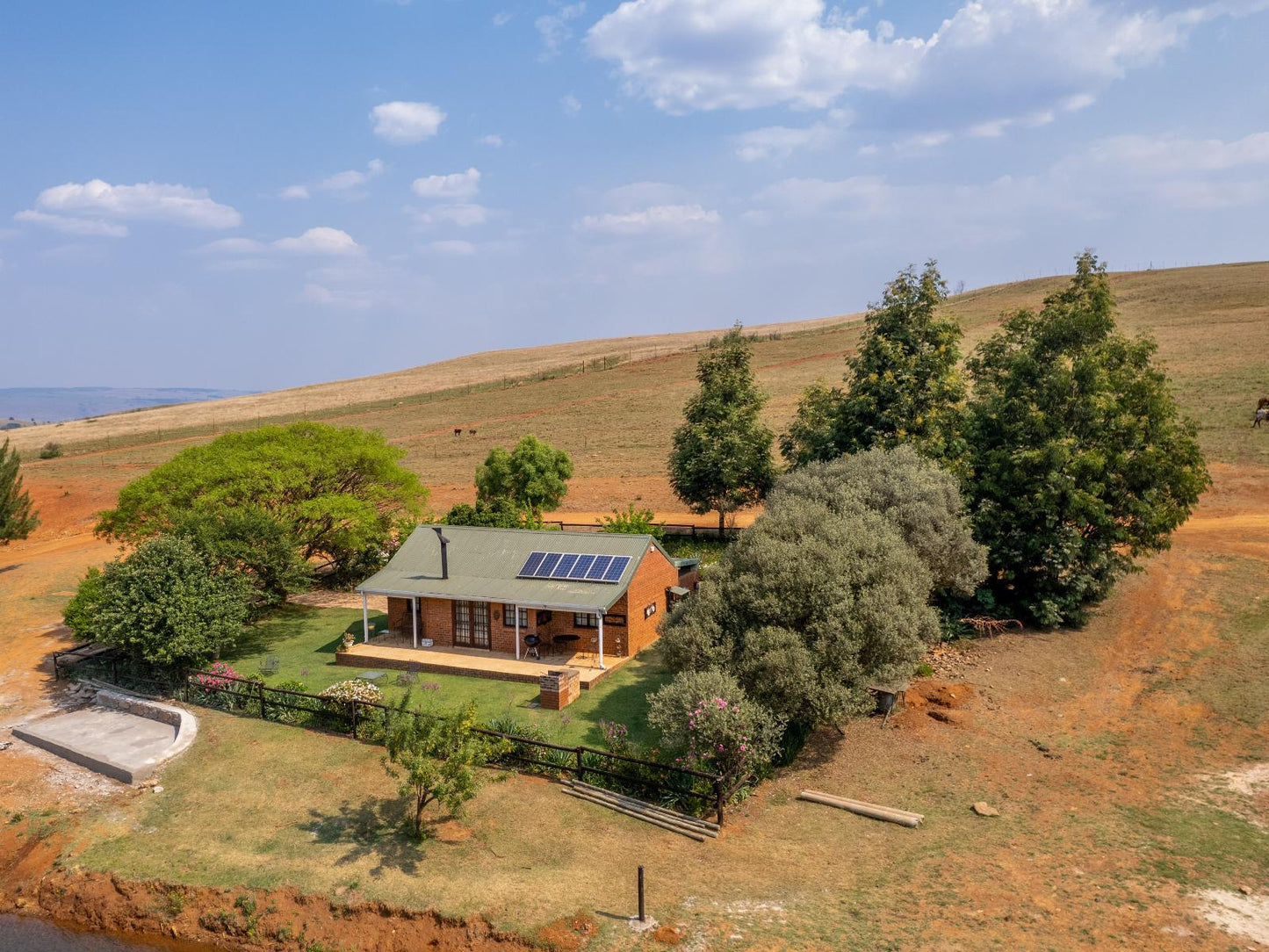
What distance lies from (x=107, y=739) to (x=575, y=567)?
13942mm

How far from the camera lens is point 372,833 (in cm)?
1666

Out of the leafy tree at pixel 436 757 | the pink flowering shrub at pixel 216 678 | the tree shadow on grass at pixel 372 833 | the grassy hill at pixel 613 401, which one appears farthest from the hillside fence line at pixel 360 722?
the grassy hill at pixel 613 401

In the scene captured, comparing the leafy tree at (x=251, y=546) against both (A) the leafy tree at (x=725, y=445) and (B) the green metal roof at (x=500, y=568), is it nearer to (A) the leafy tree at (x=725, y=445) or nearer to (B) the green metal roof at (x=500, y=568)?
(B) the green metal roof at (x=500, y=568)

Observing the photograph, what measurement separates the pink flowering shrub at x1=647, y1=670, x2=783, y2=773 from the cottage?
22.1 ft

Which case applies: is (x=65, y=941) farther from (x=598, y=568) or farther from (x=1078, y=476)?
(x=1078, y=476)

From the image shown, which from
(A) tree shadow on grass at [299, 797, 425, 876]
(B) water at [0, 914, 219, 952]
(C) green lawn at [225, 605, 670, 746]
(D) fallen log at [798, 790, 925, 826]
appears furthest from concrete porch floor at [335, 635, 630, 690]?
(B) water at [0, 914, 219, 952]

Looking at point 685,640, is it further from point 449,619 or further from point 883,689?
point 449,619

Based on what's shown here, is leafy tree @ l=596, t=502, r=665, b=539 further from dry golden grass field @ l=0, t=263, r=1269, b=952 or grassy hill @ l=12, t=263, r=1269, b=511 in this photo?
dry golden grass field @ l=0, t=263, r=1269, b=952

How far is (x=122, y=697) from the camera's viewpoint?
78.6 ft

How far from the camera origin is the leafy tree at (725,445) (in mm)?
40344

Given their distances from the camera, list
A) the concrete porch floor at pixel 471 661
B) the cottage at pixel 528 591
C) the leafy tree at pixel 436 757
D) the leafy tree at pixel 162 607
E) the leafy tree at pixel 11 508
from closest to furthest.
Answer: the leafy tree at pixel 436 757, the leafy tree at pixel 162 607, the concrete porch floor at pixel 471 661, the cottage at pixel 528 591, the leafy tree at pixel 11 508

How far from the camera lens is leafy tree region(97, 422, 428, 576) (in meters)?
30.1

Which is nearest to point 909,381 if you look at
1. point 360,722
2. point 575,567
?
point 575,567

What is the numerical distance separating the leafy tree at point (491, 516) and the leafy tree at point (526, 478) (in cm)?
579
